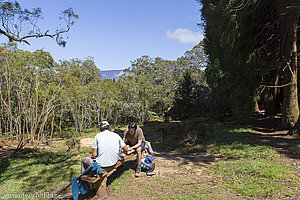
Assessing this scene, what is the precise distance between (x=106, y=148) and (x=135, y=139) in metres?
1.15

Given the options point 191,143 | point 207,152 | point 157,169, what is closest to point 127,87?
point 191,143

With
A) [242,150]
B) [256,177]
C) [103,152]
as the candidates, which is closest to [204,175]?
[256,177]

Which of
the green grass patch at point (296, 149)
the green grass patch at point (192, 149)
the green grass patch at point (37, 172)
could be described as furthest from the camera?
the green grass patch at point (192, 149)

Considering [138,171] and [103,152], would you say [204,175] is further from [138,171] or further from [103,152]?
[103,152]

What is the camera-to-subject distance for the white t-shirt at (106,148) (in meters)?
3.42

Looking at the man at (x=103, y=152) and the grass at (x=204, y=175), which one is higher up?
the man at (x=103, y=152)

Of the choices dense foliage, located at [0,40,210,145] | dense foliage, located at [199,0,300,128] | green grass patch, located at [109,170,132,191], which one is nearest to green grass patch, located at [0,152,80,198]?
green grass patch, located at [109,170,132,191]

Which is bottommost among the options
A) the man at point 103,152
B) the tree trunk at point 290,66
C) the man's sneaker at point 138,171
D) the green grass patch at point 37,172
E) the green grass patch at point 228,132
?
the green grass patch at point 37,172

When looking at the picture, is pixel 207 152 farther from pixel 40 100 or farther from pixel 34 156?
pixel 40 100

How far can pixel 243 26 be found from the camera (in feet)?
25.9

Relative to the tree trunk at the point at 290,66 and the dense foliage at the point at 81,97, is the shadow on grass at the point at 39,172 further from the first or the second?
the tree trunk at the point at 290,66

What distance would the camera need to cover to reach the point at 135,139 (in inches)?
177

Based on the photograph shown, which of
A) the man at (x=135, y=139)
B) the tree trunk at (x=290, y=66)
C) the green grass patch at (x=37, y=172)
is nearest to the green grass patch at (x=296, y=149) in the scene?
the tree trunk at (x=290, y=66)

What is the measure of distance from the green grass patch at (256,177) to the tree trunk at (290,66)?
3928 millimetres
